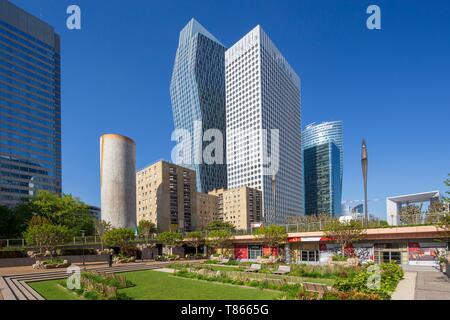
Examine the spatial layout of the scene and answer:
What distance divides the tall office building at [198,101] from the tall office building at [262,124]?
11837 mm

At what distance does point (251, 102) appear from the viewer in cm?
16775

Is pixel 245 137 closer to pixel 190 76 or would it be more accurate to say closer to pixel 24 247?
pixel 190 76

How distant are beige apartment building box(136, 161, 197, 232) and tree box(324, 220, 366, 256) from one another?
76.0 meters

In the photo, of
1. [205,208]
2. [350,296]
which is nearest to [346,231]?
[350,296]

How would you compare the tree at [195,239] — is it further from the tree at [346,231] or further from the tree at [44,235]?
the tree at [346,231]

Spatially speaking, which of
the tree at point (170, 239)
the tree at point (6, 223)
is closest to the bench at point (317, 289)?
the tree at point (170, 239)

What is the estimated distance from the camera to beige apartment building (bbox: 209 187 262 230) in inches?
5645

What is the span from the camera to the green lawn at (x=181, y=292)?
58.2 feet

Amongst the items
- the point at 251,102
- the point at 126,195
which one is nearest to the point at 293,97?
the point at 251,102

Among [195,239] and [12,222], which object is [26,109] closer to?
[12,222]

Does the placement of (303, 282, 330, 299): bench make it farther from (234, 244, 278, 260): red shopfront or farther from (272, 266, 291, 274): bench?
(234, 244, 278, 260): red shopfront

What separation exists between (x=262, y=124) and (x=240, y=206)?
134 ft

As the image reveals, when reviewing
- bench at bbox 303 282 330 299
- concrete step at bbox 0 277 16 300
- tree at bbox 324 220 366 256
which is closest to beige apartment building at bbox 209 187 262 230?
tree at bbox 324 220 366 256

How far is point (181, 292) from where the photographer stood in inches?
766
